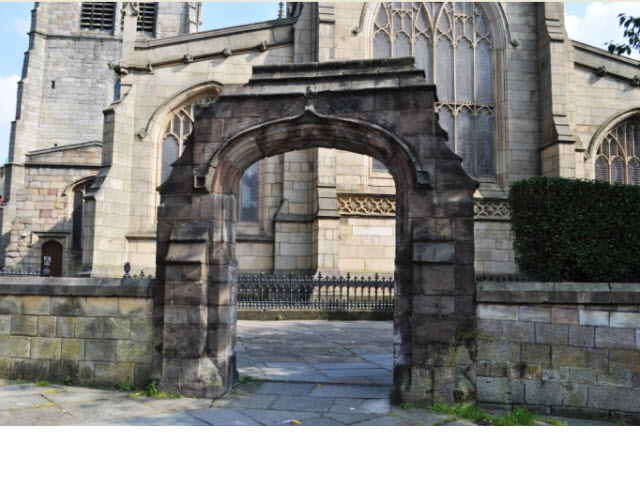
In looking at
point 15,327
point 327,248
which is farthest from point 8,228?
point 15,327

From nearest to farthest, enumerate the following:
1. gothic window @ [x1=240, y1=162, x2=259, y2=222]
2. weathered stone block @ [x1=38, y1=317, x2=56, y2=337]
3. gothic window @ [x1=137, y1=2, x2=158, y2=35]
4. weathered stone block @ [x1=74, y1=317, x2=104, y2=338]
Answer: weathered stone block @ [x1=74, y1=317, x2=104, y2=338]
weathered stone block @ [x1=38, y1=317, x2=56, y2=337]
gothic window @ [x1=240, y1=162, x2=259, y2=222]
gothic window @ [x1=137, y1=2, x2=158, y2=35]

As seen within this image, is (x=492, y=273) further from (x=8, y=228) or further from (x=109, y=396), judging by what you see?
(x=8, y=228)

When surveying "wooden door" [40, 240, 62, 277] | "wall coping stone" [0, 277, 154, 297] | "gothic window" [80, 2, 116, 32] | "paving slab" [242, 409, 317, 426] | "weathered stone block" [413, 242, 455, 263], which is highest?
"gothic window" [80, 2, 116, 32]

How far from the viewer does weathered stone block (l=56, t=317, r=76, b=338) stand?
563cm

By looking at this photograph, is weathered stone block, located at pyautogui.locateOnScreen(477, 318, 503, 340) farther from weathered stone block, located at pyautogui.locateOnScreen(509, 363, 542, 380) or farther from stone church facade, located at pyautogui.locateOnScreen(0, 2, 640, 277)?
Result: stone church facade, located at pyautogui.locateOnScreen(0, 2, 640, 277)

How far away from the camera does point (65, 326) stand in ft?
18.5

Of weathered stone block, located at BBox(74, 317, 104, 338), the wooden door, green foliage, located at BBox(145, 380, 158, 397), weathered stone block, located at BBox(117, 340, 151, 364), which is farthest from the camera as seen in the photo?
the wooden door

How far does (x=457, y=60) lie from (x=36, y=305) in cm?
1494

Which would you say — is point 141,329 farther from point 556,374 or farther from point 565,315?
point 565,315

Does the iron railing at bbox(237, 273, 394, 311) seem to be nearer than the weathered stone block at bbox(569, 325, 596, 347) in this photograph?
No

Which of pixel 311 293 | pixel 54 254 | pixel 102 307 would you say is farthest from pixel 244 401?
pixel 54 254

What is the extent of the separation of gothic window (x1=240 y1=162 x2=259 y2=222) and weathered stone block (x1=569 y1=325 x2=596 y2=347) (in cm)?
1148

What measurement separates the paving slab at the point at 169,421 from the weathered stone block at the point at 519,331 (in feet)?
10.7

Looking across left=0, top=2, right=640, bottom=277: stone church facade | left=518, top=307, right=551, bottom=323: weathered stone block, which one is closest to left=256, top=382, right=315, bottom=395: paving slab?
left=518, top=307, right=551, bottom=323: weathered stone block
